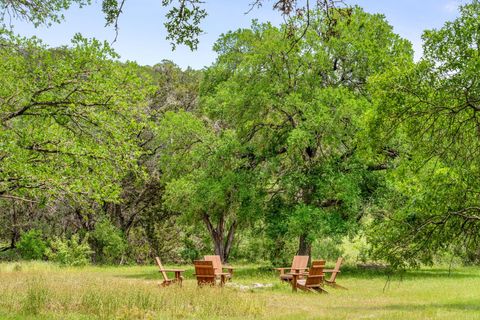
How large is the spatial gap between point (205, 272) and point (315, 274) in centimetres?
344

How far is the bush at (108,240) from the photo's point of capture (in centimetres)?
3612

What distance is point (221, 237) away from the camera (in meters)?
33.9

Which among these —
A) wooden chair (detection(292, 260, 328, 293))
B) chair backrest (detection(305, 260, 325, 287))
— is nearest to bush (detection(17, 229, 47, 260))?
wooden chair (detection(292, 260, 328, 293))

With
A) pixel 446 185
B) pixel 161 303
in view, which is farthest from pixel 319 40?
pixel 161 303

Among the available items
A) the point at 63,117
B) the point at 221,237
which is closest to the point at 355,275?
the point at 221,237

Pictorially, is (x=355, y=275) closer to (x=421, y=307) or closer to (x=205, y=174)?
(x=205, y=174)

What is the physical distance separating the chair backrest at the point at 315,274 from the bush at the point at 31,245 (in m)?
21.0

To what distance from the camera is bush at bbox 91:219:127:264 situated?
119 feet

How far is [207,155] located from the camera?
29.6 meters

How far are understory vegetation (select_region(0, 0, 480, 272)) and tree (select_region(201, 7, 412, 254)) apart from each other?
0.09m

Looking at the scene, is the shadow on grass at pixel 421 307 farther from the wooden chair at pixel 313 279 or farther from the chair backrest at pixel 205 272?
the chair backrest at pixel 205 272

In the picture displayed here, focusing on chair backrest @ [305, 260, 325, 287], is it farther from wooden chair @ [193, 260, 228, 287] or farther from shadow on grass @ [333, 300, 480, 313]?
shadow on grass @ [333, 300, 480, 313]

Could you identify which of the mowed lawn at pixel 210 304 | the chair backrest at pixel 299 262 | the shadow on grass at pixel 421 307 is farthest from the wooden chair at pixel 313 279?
the shadow on grass at pixel 421 307

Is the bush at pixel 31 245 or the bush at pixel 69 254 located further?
the bush at pixel 31 245
